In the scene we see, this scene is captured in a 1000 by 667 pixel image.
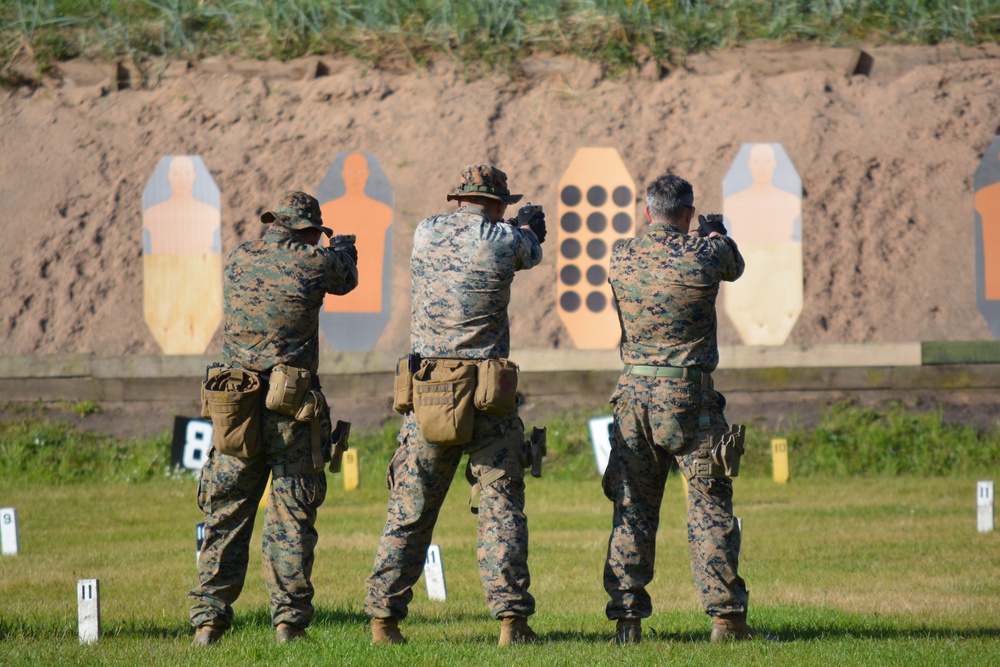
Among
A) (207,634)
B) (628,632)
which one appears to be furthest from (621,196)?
(207,634)

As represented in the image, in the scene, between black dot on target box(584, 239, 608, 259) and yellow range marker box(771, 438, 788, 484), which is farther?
black dot on target box(584, 239, 608, 259)

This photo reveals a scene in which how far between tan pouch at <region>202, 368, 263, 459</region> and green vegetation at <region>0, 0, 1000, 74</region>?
9.93 metres

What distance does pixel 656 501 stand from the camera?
20.4ft

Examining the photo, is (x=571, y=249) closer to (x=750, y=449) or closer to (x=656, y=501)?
(x=750, y=449)

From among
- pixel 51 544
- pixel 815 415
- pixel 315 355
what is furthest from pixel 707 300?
pixel 815 415

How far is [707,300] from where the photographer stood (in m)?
6.23

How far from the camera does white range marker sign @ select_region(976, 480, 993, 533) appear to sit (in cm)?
972

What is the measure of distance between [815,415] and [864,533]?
3898 millimetres

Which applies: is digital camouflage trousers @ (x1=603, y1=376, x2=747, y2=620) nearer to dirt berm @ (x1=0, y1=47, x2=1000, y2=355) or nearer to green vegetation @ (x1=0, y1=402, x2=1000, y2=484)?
green vegetation @ (x1=0, y1=402, x2=1000, y2=484)

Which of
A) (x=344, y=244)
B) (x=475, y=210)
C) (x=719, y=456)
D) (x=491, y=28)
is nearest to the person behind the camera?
(x=719, y=456)

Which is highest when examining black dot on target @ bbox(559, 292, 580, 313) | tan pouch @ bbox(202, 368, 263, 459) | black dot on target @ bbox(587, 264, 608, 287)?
black dot on target @ bbox(587, 264, 608, 287)

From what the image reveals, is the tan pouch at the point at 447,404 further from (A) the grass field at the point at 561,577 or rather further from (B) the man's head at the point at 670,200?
(B) the man's head at the point at 670,200

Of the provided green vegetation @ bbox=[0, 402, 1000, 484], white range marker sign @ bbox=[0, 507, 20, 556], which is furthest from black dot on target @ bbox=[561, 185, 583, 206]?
white range marker sign @ bbox=[0, 507, 20, 556]

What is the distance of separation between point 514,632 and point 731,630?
106 cm
